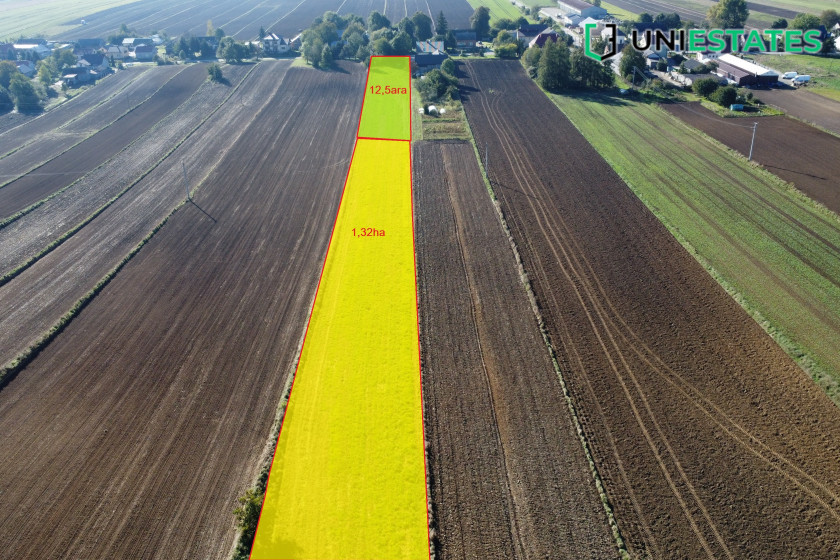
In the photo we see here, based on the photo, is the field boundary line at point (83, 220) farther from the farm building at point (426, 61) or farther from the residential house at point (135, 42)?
the residential house at point (135, 42)

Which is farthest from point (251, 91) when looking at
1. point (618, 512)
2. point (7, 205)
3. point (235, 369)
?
point (618, 512)

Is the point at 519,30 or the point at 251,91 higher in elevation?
A: the point at 519,30

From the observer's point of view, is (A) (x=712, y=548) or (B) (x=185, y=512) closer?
(A) (x=712, y=548)

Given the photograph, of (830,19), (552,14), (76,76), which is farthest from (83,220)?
(830,19)

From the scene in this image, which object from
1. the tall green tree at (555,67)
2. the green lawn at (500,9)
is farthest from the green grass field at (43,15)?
the tall green tree at (555,67)

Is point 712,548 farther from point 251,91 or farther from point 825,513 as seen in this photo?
point 251,91

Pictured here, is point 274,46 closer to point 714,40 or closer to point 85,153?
point 85,153

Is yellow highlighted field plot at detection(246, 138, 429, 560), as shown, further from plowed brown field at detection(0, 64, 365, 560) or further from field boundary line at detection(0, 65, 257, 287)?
field boundary line at detection(0, 65, 257, 287)
